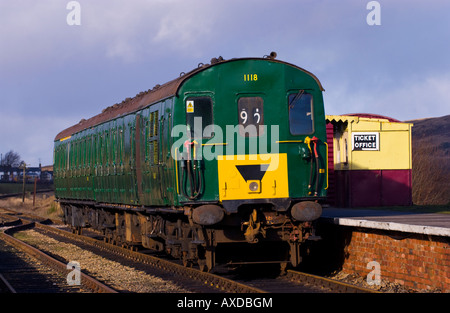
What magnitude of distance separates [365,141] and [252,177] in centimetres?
1101

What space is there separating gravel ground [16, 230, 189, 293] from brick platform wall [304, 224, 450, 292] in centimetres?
368

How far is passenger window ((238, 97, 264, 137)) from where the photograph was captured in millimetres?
12344

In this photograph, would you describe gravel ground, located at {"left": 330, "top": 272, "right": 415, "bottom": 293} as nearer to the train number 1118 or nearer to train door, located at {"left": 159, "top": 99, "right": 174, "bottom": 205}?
train door, located at {"left": 159, "top": 99, "right": 174, "bottom": 205}

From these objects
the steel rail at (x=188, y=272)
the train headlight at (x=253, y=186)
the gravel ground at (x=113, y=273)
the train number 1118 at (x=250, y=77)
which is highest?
the train number 1118 at (x=250, y=77)

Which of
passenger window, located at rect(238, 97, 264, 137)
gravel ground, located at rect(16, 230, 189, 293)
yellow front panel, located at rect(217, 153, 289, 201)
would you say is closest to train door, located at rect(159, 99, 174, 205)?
yellow front panel, located at rect(217, 153, 289, 201)

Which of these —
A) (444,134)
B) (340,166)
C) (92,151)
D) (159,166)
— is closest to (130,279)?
(159,166)

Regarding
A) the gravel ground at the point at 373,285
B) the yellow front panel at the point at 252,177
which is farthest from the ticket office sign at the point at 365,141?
the yellow front panel at the point at 252,177

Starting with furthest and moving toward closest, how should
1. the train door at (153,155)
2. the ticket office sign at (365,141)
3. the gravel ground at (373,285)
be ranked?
the ticket office sign at (365,141) → the train door at (153,155) → the gravel ground at (373,285)

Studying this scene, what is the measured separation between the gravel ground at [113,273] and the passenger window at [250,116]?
2.99m

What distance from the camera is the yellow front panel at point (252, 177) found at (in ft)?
39.8

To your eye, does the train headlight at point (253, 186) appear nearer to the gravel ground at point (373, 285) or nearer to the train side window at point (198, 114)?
the train side window at point (198, 114)

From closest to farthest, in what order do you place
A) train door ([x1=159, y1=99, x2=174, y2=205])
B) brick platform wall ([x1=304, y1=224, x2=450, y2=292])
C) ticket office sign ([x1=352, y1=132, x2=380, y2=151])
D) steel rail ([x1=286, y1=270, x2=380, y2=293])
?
1. steel rail ([x1=286, y1=270, x2=380, y2=293])
2. brick platform wall ([x1=304, y1=224, x2=450, y2=292])
3. train door ([x1=159, y1=99, x2=174, y2=205])
4. ticket office sign ([x1=352, y1=132, x2=380, y2=151])

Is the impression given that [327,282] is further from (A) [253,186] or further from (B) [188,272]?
(B) [188,272]
